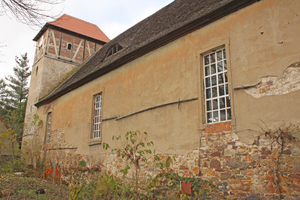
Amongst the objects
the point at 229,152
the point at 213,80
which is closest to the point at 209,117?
the point at 213,80

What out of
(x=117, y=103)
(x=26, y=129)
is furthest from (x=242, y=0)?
(x=26, y=129)

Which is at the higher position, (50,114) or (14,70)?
(14,70)

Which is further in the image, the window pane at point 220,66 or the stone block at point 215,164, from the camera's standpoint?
the window pane at point 220,66

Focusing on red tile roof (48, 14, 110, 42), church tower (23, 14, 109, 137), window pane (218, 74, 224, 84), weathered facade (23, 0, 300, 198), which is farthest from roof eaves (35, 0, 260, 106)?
red tile roof (48, 14, 110, 42)

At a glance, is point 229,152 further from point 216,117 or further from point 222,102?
point 222,102

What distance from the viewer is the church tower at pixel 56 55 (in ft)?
58.7

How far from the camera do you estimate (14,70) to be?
3234 cm

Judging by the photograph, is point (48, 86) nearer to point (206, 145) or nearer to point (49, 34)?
point (49, 34)

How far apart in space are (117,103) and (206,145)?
14.4 feet

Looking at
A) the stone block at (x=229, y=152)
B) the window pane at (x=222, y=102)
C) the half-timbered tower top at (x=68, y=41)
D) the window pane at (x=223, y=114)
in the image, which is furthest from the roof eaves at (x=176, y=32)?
the half-timbered tower top at (x=68, y=41)

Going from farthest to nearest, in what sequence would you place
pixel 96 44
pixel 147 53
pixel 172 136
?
1. pixel 96 44
2. pixel 147 53
3. pixel 172 136

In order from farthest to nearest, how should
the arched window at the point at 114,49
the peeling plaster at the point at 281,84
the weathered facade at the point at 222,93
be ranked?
the arched window at the point at 114,49
the weathered facade at the point at 222,93
the peeling plaster at the point at 281,84

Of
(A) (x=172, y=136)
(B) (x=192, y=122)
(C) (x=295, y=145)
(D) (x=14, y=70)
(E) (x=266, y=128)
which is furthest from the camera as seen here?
(D) (x=14, y=70)

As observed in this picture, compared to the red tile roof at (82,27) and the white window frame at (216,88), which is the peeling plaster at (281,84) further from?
the red tile roof at (82,27)
